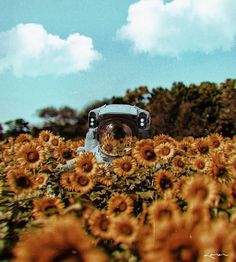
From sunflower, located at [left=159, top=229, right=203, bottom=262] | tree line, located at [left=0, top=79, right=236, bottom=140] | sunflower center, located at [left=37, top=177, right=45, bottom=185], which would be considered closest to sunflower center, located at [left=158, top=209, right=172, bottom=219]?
sunflower, located at [left=159, top=229, right=203, bottom=262]

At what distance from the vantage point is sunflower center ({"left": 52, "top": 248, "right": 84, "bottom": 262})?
3.94ft

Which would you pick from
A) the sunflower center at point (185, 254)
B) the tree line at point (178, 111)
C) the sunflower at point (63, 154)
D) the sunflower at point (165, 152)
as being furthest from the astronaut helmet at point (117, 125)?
the tree line at point (178, 111)

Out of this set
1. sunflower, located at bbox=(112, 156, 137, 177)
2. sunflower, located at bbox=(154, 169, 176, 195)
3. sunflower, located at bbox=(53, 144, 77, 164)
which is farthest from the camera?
sunflower, located at bbox=(53, 144, 77, 164)

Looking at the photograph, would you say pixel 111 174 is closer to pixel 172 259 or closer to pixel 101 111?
pixel 101 111

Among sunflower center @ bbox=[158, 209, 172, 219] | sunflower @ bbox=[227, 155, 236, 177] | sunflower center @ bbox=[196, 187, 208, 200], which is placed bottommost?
sunflower center @ bbox=[158, 209, 172, 219]

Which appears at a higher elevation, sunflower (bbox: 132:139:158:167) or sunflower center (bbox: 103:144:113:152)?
sunflower center (bbox: 103:144:113:152)

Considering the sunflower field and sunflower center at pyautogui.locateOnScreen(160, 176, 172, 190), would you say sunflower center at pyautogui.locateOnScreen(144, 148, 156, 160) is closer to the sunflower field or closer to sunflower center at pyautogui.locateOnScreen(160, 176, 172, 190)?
the sunflower field

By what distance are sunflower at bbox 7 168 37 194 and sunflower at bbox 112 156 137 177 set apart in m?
1.11

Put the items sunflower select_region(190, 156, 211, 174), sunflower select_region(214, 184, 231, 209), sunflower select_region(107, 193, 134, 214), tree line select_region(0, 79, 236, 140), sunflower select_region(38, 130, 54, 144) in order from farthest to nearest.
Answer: tree line select_region(0, 79, 236, 140) < sunflower select_region(38, 130, 54, 144) < sunflower select_region(190, 156, 211, 174) < sunflower select_region(107, 193, 134, 214) < sunflower select_region(214, 184, 231, 209)

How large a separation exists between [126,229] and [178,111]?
41.2 meters

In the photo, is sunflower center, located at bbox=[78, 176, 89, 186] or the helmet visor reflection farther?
the helmet visor reflection

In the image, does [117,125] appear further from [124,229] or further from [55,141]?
[124,229]

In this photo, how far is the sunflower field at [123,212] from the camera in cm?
126

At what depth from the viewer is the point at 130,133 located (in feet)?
19.1
